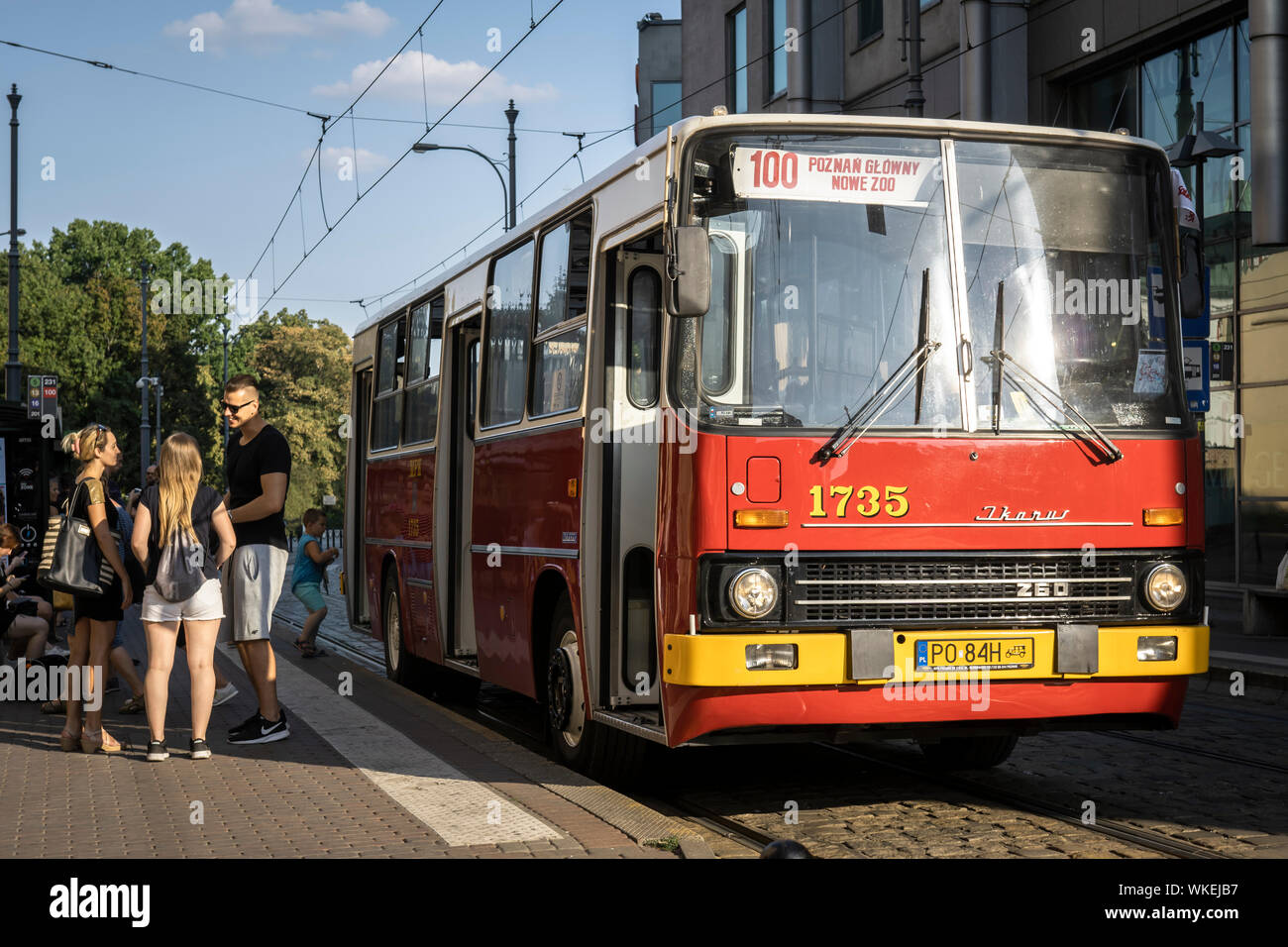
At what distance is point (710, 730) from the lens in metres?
7.10

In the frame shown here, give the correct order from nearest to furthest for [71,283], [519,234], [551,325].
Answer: [551,325]
[519,234]
[71,283]

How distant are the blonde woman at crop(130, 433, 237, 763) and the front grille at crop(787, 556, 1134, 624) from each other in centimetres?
345

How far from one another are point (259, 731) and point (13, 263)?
31552mm

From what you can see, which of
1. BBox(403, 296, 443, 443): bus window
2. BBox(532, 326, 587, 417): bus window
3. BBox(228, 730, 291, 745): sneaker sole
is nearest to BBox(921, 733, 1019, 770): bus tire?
BBox(532, 326, 587, 417): bus window

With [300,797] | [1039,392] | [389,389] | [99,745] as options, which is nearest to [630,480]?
[1039,392]

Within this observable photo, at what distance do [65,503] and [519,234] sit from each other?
311 cm

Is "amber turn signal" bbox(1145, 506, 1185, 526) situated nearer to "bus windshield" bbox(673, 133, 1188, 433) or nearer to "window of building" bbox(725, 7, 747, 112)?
"bus windshield" bbox(673, 133, 1188, 433)

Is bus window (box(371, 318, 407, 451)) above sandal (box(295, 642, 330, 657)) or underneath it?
above

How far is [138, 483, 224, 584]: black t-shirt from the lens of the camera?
8.80 m

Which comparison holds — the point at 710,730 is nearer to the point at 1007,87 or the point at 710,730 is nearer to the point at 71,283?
the point at 1007,87

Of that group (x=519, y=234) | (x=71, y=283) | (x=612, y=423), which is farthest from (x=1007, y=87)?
(x=71, y=283)

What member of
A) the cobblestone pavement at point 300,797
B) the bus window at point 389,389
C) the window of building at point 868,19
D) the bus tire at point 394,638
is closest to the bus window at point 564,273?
the cobblestone pavement at point 300,797

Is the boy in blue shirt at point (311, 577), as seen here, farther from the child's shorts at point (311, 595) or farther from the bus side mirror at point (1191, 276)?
the bus side mirror at point (1191, 276)

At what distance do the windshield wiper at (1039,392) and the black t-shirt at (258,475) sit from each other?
4.10 m
